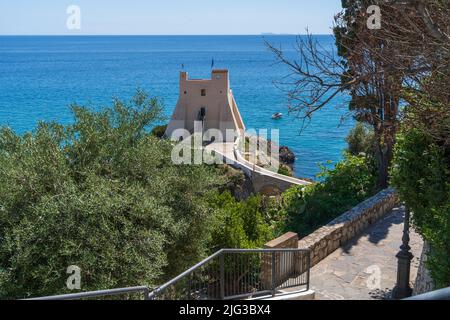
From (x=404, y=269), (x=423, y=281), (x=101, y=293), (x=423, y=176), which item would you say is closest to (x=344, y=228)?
(x=404, y=269)

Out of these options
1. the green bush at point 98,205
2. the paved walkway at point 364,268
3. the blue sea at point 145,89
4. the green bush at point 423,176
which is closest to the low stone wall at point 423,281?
the green bush at point 423,176

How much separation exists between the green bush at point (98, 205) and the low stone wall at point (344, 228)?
226cm

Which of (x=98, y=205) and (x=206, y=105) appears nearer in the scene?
(x=98, y=205)

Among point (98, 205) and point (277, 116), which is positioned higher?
point (98, 205)

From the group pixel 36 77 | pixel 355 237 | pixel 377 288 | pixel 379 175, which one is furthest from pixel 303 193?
pixel 36 77

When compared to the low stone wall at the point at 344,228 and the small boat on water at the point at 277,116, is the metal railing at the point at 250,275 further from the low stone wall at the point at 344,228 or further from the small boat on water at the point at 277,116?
the small boat on water at the point at 277,116

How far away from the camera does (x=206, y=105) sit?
48.1 m

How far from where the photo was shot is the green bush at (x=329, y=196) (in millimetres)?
14945

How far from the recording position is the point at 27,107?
7569cm

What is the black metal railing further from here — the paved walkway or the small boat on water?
the small boat on water

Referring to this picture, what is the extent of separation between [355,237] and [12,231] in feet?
26.9

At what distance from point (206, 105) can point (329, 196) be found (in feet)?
110

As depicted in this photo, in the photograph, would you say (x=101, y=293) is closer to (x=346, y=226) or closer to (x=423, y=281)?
(x=423, y=281)

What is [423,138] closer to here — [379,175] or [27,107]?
[379,175]
